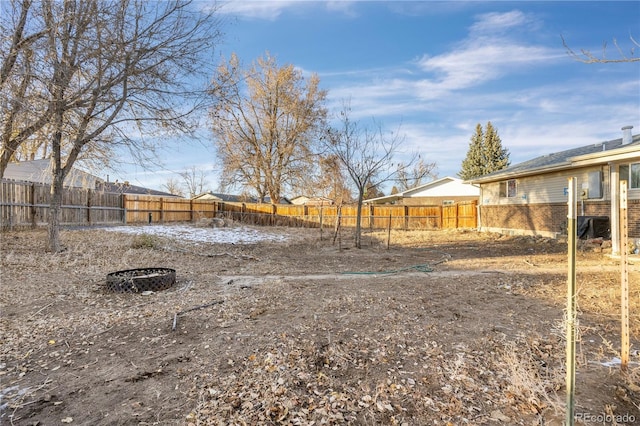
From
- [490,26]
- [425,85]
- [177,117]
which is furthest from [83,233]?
[490,26]

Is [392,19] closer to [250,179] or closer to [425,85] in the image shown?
[425,85]

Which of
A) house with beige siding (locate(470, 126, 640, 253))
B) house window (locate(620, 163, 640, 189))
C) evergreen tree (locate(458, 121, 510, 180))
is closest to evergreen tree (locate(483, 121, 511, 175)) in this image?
evergreen tree (locate(458, 121, 510, 180))

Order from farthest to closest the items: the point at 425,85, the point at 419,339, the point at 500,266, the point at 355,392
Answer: the point at 425,85 < the point at 500,266 < the point at 419,339 < the point at 355,392

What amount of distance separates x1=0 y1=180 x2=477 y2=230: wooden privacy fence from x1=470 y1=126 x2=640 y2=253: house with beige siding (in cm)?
261

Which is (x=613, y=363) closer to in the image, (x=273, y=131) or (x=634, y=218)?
(x=634, y=218)

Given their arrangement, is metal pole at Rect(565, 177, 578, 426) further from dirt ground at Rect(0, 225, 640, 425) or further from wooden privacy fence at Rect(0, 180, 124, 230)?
wooden privacy fence at Rect(0, 180, 124, 230)

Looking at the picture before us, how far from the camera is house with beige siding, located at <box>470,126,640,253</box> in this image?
9.00 metres

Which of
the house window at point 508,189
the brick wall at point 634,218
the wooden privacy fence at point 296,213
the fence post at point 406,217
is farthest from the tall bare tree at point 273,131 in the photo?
the brick wall at point 634,218

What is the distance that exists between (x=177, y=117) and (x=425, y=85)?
7750mm

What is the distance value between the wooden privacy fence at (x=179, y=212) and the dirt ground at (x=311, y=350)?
19.8ft

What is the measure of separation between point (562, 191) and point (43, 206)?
1849 centimetres

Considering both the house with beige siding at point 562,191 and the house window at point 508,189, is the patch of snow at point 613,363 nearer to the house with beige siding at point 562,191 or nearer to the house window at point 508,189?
the house with beige siding at point 562,191

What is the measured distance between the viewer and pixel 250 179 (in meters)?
25.1

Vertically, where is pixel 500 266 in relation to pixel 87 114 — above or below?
below
